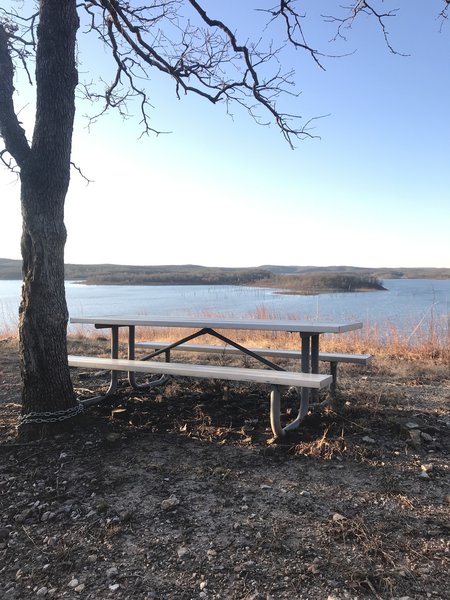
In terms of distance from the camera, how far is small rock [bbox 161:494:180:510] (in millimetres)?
2441

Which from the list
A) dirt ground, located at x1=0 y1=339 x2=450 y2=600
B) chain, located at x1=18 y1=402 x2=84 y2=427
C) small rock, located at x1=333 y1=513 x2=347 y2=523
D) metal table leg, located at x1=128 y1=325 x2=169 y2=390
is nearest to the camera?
dirt ground, located at x1=0 y1=339 x2=450 y2=600

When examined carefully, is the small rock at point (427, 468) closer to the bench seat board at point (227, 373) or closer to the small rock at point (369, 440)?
the small rock at point (369, 440)

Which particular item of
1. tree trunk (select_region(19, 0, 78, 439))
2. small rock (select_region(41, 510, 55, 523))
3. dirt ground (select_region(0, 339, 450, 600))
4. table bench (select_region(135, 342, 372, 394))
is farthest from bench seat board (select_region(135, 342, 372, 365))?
small rock (select_region(41, 510, 55, 523))

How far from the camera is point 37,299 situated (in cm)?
339

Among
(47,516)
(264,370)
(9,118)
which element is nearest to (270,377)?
(264,370)

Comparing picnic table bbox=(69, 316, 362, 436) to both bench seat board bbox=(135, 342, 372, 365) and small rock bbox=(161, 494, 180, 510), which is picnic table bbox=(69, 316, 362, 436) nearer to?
bench seat board bbox=(135, 342, 372, 365)

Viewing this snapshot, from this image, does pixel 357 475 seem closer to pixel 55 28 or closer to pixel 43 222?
pixel 43 222

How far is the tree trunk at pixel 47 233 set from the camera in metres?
3.39

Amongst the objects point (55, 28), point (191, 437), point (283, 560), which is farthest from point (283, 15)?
point (283, 560)

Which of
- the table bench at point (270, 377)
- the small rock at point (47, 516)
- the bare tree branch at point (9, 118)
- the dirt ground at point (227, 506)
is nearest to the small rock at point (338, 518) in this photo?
the dirt ground at point (227, 506)

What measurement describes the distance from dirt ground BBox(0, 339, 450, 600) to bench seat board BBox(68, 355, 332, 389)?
37 centimetres

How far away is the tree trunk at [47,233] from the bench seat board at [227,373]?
0.61 meters

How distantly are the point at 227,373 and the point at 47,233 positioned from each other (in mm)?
1627

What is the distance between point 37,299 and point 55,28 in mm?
1983
